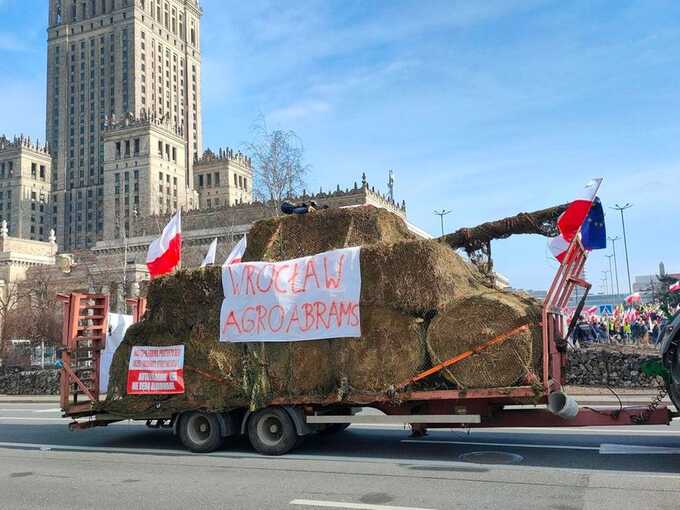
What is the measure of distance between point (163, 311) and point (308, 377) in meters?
Result: 3.06

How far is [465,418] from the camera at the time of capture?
358 inches

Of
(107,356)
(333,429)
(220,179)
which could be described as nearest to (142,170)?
(220,179)

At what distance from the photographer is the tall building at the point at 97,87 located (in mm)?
144500

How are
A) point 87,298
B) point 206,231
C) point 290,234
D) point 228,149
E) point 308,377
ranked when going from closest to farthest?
point 308,377 < point 290,234 < point 87,298 < point 206,231 < point 228,149

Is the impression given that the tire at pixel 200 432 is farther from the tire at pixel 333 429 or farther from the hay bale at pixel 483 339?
the hay bale at pixel 483 339

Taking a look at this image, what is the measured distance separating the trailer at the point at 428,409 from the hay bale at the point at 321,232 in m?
2.50

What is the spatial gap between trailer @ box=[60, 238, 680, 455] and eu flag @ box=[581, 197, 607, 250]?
0.18 metres

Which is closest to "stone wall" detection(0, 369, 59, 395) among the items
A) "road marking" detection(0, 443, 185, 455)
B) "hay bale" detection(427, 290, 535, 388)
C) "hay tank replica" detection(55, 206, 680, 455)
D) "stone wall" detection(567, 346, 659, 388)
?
"road marking" detection(0, 443, 185, 455)

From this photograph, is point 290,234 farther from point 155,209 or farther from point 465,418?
point 155,209

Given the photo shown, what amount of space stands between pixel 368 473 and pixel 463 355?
6.73 feet

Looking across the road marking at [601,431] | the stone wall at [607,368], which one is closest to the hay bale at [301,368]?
the road marking at [601,431]

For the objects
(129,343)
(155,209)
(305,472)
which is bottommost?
(305,472)

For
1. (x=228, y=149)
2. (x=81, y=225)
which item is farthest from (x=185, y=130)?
(x=81, y=225)

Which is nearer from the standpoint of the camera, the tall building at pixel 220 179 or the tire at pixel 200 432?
the tire at pixel 200 432
